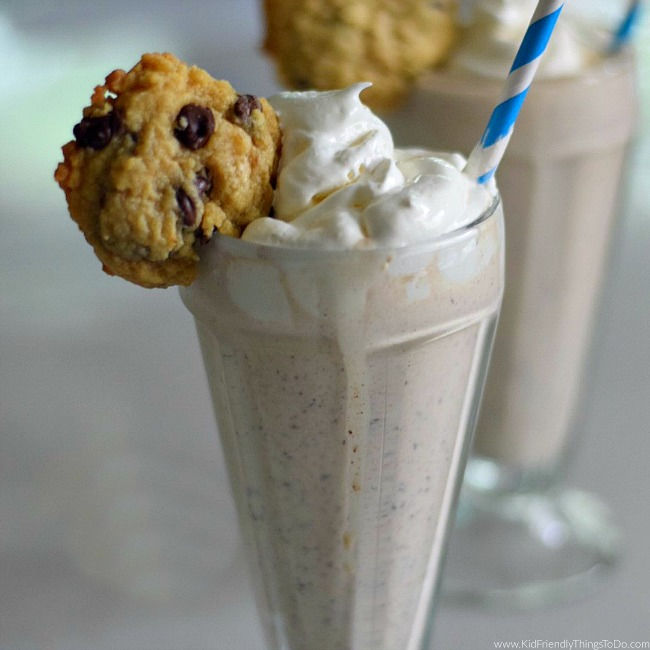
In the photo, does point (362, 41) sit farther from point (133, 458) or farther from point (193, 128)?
point (133, 458)

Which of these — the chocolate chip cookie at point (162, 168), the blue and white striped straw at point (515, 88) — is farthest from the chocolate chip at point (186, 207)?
the blue and white striped straw at point (515, 88)

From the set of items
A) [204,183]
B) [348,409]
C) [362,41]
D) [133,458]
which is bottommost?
[348,409]

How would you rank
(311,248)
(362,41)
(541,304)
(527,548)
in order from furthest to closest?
(527,548)
(541,304)
(362,41)
(311,248)

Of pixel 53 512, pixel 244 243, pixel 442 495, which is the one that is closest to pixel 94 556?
pixel 53 512

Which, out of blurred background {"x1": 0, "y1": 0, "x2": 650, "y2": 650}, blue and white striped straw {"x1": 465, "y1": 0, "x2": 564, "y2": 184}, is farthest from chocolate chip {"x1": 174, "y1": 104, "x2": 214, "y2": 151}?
blurred background {"x1": 0, "y1": 0, "x2": 650, "y2": 650}

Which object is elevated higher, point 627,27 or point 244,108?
point 627,27

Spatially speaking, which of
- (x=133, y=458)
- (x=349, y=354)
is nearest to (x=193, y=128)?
(x=349, y=354)

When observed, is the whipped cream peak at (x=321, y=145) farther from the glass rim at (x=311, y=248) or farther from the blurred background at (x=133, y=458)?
the blurred background at (x=133, y=458)
